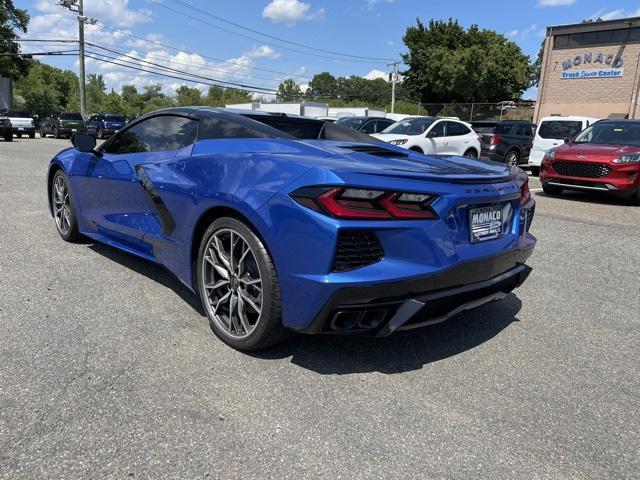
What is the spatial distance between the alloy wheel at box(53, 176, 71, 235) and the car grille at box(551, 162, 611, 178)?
842cm

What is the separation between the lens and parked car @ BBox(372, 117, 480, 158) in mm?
13344

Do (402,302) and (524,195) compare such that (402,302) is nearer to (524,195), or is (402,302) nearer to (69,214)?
(524,195)

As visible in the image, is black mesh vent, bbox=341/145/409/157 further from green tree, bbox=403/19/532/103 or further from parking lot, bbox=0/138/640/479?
green tree, bbox=403/19/532/103

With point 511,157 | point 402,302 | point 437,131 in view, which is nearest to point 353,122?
point 437,131

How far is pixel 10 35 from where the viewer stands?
5634 centimetres

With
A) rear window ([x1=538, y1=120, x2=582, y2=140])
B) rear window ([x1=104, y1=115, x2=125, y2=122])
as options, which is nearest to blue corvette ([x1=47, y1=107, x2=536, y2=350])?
rear window ([x1=538, y1=120, x2=582, y2=140])

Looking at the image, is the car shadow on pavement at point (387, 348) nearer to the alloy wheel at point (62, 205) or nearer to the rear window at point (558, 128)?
the alloy wheel at point (62, 205)

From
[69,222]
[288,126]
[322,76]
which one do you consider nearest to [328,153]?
[288,126]

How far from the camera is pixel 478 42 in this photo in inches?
2090

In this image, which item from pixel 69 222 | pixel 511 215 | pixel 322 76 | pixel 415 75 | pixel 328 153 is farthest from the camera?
pixel 322 76

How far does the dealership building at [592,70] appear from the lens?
30125mm

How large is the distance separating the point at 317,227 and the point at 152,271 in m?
2.50

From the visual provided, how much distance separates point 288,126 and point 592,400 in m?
2.50

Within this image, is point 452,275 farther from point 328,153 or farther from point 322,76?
point 322,76
